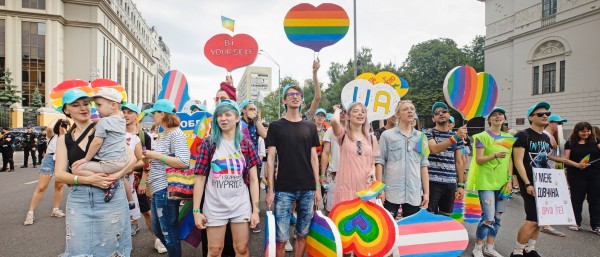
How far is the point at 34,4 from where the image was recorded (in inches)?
1526

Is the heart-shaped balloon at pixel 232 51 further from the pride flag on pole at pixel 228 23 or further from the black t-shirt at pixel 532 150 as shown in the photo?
the black t-shirt at pixel 532 150

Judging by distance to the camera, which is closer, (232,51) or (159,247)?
(159,247)

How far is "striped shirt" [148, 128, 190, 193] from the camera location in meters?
3.47

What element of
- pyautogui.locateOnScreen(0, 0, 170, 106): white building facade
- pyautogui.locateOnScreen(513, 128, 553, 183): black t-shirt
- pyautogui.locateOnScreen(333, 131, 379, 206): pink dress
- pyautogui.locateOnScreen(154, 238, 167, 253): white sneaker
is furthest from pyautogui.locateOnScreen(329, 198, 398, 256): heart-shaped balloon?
pyautogui.locateOnScreen(0, 0, 170, 106): white building facade

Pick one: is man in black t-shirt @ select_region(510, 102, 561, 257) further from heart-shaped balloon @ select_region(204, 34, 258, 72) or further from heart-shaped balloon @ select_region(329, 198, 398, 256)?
A: heart-shaped balloon @ select_region(204, 34, 258, 72)

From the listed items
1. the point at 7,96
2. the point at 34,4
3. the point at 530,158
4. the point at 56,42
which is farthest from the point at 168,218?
the point at 34,4

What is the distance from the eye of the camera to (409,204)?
3598 mm

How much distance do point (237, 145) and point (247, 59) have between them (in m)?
2.29

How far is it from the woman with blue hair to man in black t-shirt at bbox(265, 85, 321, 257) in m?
0.36

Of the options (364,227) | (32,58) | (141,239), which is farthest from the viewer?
(32,58)

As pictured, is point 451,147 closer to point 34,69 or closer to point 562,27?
point 562,27

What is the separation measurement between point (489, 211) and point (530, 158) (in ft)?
2.69

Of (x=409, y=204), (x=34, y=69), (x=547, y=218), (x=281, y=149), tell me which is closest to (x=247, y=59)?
(x=281, y=149)

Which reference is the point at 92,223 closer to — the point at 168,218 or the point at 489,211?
the point at 168,218
